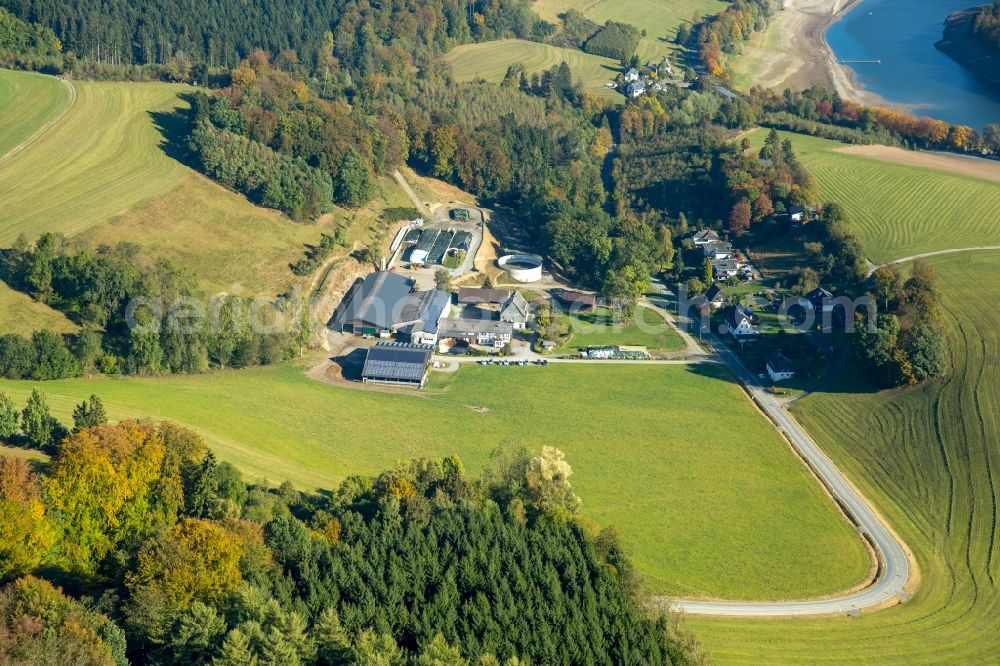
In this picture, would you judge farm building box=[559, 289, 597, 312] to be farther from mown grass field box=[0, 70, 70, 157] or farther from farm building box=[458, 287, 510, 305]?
mown grass field box=[0, 70, 70, 157]

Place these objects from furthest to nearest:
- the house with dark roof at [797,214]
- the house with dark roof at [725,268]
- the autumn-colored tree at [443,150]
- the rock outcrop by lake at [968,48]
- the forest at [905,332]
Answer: the rock outcrop by lake at [968,48] → the autumn-colored tree at [443,150] → the house with dark roof at [797,214] → the house with dark roof at [725,268] → the forest at [905,332]

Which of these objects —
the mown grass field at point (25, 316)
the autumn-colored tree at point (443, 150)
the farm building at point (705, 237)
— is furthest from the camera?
the autumn-colored tree at point (443, 150)

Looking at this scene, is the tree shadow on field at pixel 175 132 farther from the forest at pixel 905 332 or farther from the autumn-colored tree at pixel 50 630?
the forest at pixel 905 332

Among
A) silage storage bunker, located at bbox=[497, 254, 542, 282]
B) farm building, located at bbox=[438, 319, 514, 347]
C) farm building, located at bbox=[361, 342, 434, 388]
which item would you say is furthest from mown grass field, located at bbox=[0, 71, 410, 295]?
farm building, located at bbox=[438, 319, 514, 347]

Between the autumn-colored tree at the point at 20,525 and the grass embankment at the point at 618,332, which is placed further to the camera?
the grass embankment at the point at 618,332

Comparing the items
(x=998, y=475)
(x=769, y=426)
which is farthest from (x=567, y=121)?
(x=998, y=475)

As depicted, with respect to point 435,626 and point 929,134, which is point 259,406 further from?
point 929,134

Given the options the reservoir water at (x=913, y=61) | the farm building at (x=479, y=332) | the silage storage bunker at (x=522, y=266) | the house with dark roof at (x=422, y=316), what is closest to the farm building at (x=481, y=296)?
the house with dark roof at (x=422, y=316)
